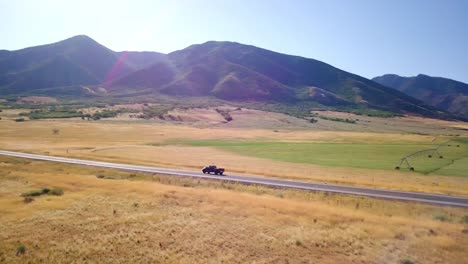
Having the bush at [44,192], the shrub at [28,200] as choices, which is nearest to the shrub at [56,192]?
the bush at [44,192]

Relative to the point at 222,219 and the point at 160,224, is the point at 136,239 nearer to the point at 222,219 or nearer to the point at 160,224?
the point at 160,224

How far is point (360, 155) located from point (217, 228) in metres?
70.6

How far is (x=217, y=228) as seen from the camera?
3086 centimetres

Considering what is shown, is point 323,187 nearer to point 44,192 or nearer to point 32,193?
point 44,192

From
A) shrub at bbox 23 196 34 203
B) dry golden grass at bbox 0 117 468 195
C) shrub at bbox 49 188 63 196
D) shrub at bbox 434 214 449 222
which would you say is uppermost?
shrub at bbox 434 214 449 222

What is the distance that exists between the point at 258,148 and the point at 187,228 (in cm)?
7803

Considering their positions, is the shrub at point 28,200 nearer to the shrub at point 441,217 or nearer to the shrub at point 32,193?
the shrub at point 32,193

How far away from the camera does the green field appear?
248ft

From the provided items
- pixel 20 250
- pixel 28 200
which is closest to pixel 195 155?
pixel 28 200

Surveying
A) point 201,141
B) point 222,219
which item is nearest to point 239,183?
point 222,219

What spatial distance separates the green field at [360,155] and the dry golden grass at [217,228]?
37.4 meters

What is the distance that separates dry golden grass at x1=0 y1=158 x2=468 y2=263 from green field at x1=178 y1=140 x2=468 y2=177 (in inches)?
1472

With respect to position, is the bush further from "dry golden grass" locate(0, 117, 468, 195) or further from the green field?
the green field

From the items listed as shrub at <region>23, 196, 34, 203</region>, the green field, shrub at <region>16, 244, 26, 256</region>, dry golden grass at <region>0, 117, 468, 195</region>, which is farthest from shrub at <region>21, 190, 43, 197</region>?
the green field
